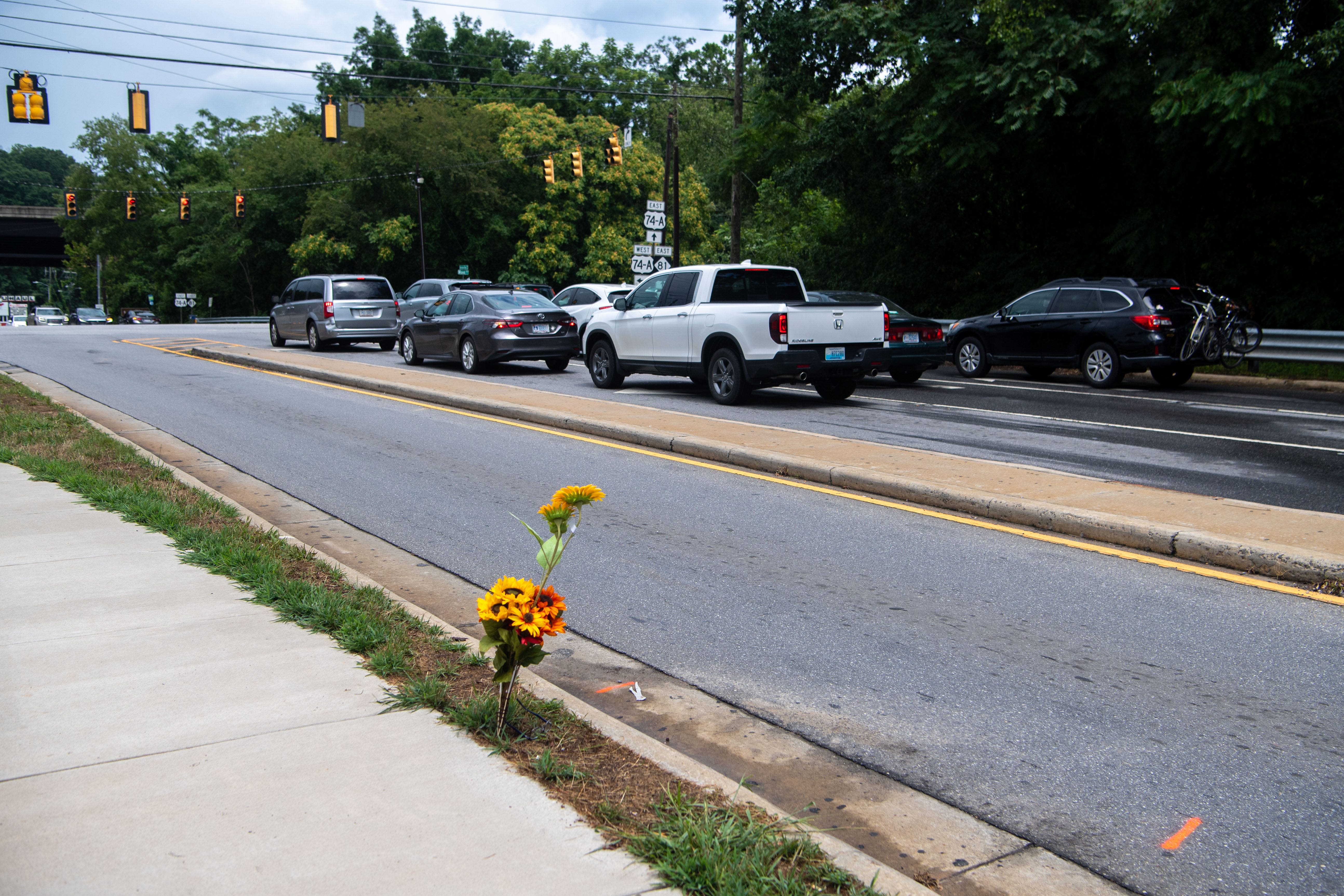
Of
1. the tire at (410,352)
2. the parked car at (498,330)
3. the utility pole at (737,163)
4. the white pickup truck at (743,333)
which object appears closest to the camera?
the white pickup truck at (743,333)

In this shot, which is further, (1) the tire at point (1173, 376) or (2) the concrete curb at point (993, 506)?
(1) the tire at point (1173, 376)

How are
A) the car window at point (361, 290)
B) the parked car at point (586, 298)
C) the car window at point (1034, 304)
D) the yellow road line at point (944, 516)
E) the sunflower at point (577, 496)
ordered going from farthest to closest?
the car window at point (361, 290) → the parked car at point (586, 298) → the car window at point (1034, 304) → the yellow road line at point (944, 516) → the sunflower at point (577, 496)

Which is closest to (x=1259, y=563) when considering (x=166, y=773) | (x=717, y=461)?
(x=717, y=461)

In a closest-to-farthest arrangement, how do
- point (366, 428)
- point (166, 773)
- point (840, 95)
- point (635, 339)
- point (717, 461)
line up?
point (166, 773), point (717, 461), point (366, 428), point (635, 339), point (840, 95)

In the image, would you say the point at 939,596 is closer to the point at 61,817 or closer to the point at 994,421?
the point at 61,817

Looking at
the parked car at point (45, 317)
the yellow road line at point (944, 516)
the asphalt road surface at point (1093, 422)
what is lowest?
the yellow road line at point (944, 516)

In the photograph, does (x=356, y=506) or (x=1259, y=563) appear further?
(x=356, y=506)

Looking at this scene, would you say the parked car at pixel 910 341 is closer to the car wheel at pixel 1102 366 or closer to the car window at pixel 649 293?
the car wheel at pixel 1102 366

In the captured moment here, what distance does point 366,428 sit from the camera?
498 inches

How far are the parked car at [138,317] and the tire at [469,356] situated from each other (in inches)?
2464

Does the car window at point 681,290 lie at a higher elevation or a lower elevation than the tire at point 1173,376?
higher

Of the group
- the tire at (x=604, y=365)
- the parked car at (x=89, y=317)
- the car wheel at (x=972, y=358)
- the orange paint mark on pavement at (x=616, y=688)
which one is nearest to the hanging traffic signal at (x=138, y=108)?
the tire at (x=604, y=365)

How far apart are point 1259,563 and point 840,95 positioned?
74.8 feet

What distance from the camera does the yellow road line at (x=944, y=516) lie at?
6.03 metres
